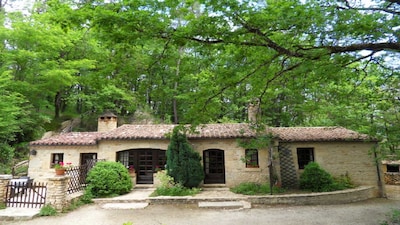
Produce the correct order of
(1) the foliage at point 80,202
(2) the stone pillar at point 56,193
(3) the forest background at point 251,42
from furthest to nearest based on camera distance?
(1) the foliage at point 80,202 < (2) the stone pillar at point 56,193 < (3) the forest background at point 251,42

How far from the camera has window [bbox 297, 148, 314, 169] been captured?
12578mm

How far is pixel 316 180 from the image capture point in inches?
429

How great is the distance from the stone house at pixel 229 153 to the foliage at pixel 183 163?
998 mm

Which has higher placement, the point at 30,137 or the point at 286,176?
the point at 30,137

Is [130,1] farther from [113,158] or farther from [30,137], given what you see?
[30,137]

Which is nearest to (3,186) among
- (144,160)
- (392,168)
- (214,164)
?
(144,160)

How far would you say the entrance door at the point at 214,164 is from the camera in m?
12.7

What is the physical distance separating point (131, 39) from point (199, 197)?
7.19 metres

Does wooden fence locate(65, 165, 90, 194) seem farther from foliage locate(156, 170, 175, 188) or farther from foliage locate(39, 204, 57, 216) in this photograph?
foliage locate(156, 170, 175, 188)

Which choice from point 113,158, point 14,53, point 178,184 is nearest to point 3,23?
point 14,53

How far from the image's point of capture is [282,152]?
41.3 ft

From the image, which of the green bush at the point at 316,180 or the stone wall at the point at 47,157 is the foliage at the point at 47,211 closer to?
the stone wall at the point at 47,157

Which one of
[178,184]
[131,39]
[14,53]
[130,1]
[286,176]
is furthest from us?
[14,53]

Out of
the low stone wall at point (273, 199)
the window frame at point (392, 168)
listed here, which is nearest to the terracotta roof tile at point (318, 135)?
the low stone wall at point (273, 199)
